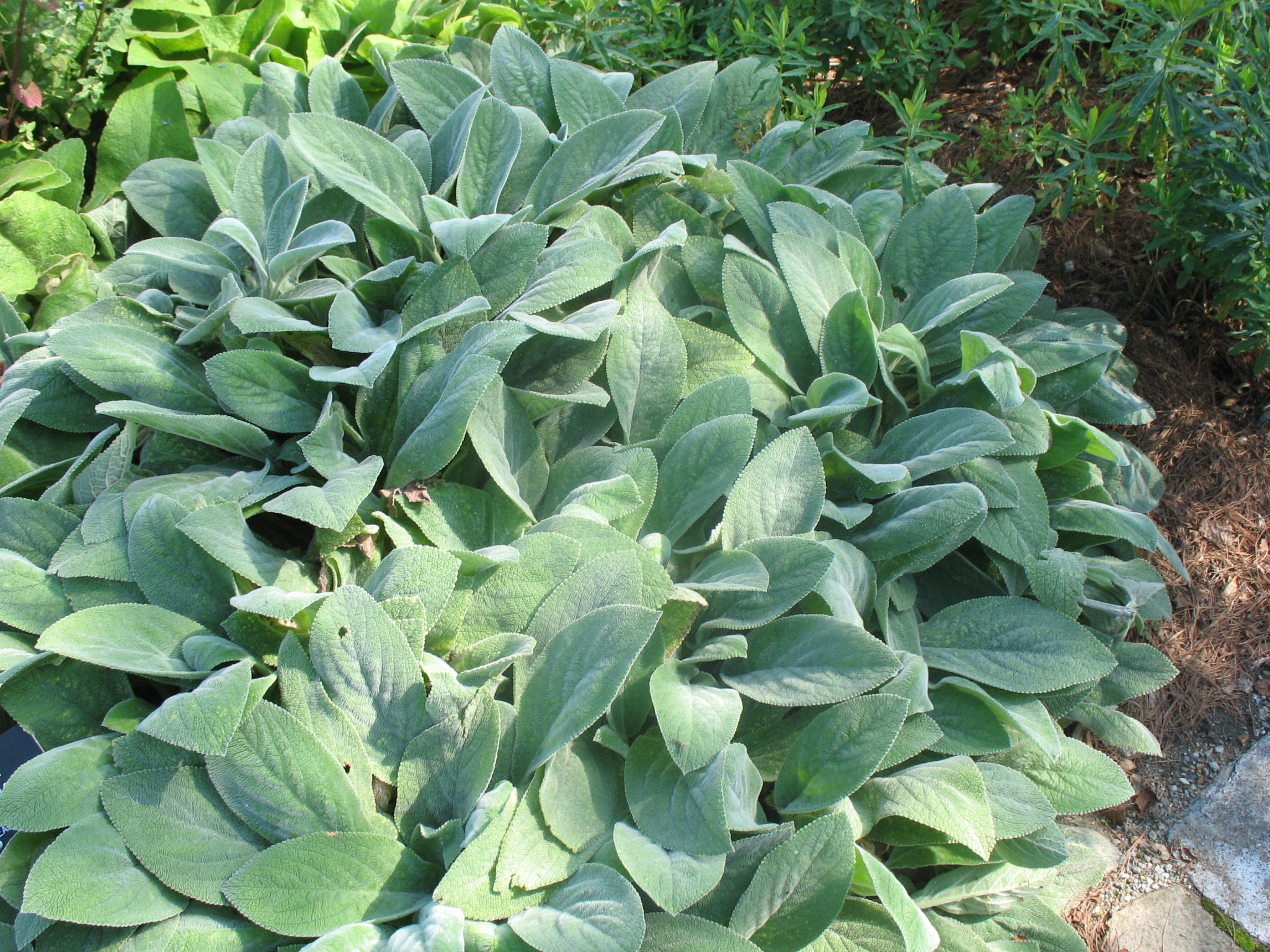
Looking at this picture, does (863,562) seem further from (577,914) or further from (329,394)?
(329,394)

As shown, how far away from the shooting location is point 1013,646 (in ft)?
6.15

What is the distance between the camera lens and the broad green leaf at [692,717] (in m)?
1.42

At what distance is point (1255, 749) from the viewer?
7.35 feet

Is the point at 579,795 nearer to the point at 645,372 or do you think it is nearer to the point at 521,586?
the point at 521,586

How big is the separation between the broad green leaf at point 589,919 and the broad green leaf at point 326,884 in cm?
19

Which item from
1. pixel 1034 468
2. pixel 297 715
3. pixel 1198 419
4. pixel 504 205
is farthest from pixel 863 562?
pixel 1198 419

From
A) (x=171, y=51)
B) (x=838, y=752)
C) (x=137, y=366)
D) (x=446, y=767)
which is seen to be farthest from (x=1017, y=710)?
(x=171, y=51)

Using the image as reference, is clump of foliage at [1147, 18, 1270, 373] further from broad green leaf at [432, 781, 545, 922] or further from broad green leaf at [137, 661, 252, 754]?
broad green leaf at [137, 661, 252, 754]

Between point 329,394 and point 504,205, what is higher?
point 504,205

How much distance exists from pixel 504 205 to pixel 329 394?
744 mm

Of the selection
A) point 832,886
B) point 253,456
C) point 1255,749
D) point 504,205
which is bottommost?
point 1255,749

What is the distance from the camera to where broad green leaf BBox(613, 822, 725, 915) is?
1.34m

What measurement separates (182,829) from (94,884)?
0.12 m

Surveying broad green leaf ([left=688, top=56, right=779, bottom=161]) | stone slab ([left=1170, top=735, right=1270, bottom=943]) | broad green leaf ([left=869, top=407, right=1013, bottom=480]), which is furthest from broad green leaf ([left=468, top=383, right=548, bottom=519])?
stone slab ([left=1170, top=735, right=1270, bottom=943])
